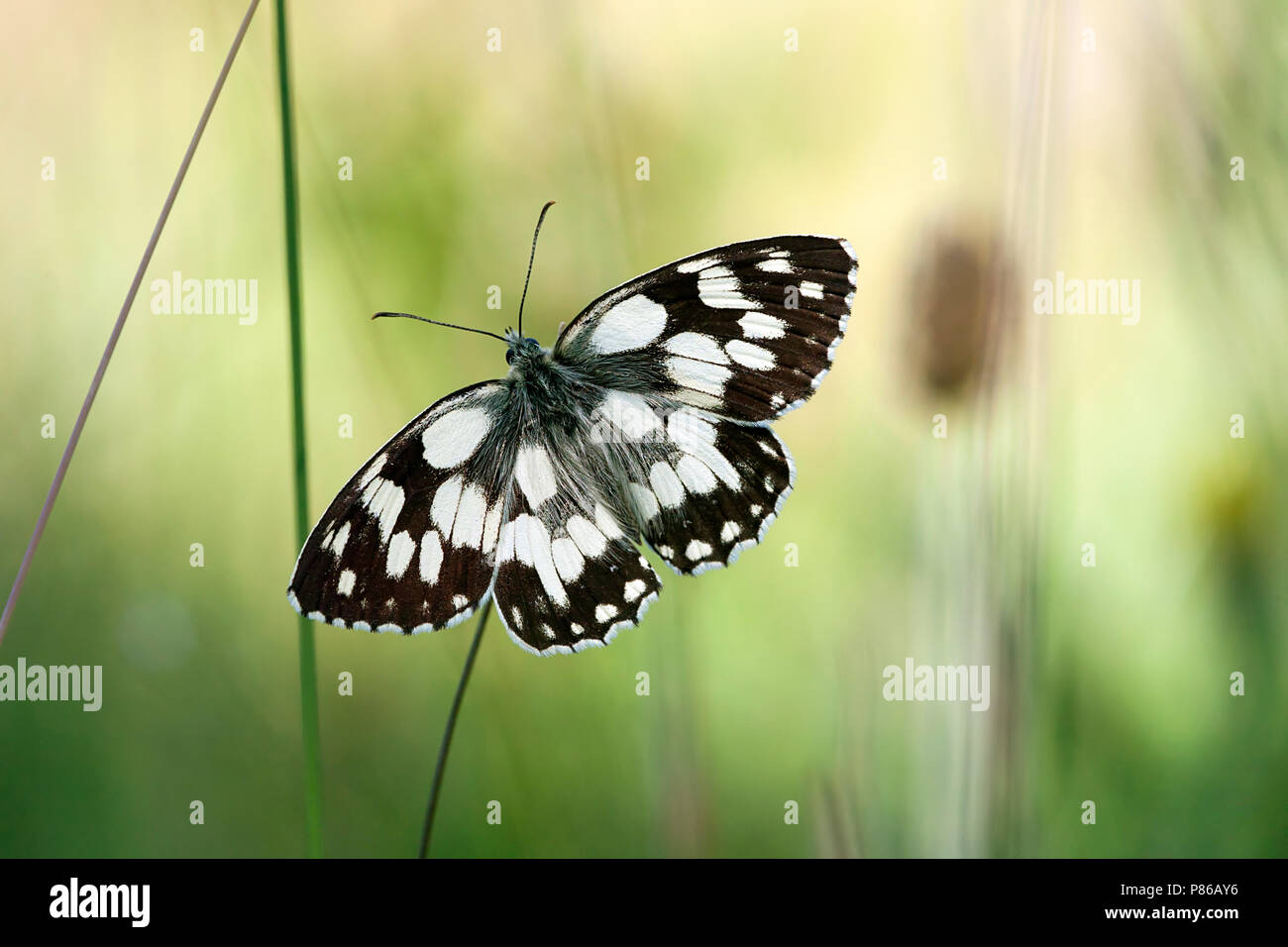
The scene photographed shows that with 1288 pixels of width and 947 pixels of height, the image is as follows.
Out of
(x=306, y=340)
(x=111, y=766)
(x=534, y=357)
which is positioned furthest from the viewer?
(x=306, y=340)

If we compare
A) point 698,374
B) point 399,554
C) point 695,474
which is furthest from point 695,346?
point 399,554

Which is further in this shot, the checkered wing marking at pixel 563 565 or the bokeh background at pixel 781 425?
the bokeh background at pixel 781 425

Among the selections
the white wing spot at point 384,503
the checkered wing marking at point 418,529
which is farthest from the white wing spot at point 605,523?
the white wing spot at point 384,503

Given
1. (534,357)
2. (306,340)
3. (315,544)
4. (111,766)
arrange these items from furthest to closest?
(306,340)
(111,766)
(534,357)
(315,544)

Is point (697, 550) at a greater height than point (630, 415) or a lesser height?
lesser

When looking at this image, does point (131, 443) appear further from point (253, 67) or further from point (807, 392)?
point (807, 392)

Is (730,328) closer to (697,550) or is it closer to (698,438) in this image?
(698,438)

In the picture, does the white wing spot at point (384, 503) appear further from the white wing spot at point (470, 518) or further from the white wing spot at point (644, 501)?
the white wing spot at point (644, 501)
